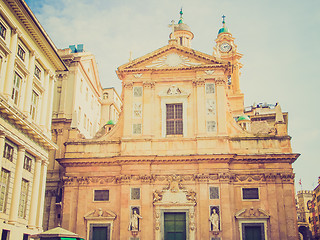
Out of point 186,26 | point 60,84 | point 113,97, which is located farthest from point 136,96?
point 186,26

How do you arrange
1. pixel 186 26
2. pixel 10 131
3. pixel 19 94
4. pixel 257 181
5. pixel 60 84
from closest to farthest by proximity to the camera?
pixel 10 131
pixel 19 94
pixel 257 181
pixel 60 84
pixel 186 26

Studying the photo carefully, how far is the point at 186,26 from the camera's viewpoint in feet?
158

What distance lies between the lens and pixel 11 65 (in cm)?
1895

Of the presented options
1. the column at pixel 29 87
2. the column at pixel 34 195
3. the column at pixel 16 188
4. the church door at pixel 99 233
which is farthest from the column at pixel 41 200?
the church door at pixel 99 233

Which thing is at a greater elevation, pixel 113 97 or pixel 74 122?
pixel 113 97

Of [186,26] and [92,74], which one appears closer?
[92,74]

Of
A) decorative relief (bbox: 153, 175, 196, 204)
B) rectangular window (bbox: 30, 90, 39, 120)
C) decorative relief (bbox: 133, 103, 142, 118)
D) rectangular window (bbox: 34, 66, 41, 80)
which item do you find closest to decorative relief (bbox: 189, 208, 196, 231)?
decorative relief (bbox: 153, 175, 196, 204)

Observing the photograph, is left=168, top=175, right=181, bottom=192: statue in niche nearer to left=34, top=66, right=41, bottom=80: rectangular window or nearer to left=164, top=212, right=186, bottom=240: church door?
left=164, top=212, right=186, bottom=240: church door

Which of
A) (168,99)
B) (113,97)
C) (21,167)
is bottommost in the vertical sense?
(21,167)

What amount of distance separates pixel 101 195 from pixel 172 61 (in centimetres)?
1108

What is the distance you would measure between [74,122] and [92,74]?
9828mm

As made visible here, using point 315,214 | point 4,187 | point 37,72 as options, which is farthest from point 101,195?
point 315,214

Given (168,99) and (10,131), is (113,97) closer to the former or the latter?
(168,99)

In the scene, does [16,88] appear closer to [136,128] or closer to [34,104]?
[34,104]
